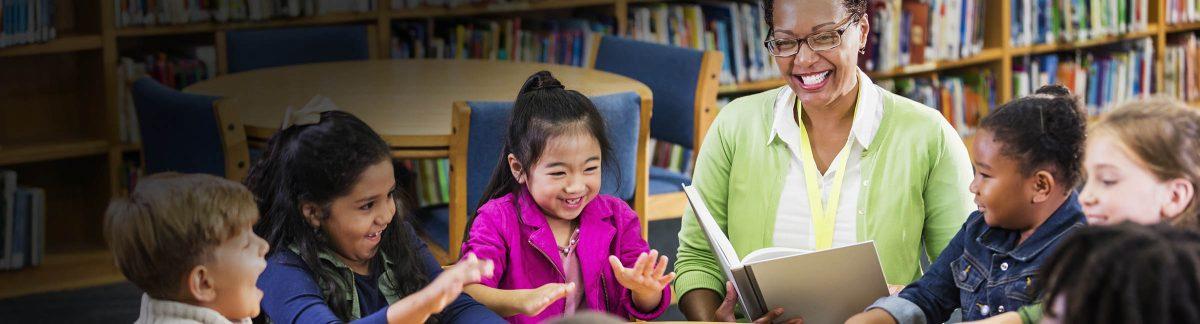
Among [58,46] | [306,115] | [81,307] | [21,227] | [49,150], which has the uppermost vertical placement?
[58,46]

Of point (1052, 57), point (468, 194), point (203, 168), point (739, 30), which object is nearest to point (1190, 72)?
point (1052, 57)

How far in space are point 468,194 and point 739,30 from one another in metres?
2.02

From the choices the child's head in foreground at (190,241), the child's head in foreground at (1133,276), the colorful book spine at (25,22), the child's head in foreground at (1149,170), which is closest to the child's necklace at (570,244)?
the child's head in foreground at (190,241)

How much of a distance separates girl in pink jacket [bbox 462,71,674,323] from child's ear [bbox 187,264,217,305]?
502 millimetres

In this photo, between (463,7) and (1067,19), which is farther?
(1067,19)

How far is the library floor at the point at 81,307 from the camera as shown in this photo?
3.81 m

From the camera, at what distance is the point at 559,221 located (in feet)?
7.23

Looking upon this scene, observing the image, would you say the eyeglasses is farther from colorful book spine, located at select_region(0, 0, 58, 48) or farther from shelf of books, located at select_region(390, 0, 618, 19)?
colorful book spine, located at select_region(0, 0, 58, 48)

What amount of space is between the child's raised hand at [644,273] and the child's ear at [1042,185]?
532 mm

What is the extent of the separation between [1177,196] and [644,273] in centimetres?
74

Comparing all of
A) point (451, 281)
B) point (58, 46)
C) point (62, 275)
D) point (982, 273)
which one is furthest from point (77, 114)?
point (982, 273)

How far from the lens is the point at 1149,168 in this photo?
1.64 m

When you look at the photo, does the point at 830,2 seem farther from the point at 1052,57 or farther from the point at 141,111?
the point at 1052,57

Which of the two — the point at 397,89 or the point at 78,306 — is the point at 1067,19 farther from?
the point at 78,306
